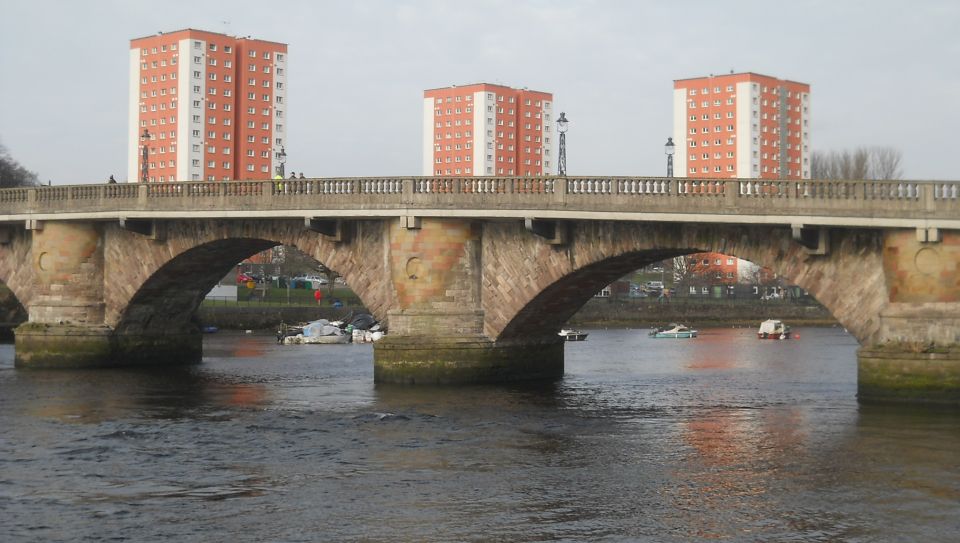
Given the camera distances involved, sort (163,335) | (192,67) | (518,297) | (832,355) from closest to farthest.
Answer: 1. (518,297)
2. (163,335)
3. (832,355)
4. (192,67)

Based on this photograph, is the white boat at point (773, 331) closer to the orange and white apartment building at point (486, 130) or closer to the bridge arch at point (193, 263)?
the bridge arch at point (193, 263)

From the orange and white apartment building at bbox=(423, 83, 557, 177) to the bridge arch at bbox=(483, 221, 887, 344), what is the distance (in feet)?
363

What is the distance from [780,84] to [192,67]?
205 feet

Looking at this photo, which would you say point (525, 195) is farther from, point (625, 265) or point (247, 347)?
point (247, 347)

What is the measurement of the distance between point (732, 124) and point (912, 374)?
343ft

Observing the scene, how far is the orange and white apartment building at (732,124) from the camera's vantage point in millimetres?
135750

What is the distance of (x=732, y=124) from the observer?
13600cm

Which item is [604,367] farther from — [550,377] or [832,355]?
[832,355]

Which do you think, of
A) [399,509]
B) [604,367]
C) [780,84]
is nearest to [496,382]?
[604,367]

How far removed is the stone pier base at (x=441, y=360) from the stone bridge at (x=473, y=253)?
0.05 m

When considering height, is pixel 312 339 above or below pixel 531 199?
below

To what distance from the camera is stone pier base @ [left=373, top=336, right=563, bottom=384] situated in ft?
136

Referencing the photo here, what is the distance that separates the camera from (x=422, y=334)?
1654 inches

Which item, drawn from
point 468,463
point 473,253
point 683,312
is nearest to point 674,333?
point 683,312
